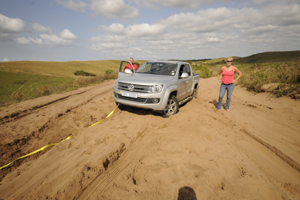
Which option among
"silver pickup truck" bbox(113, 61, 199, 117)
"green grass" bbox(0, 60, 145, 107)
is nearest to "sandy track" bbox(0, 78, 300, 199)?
"silver pickup truck" bbox(113, 61, 199, 117)

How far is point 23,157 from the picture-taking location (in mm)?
3639

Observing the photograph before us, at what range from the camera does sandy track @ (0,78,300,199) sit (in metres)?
2.41

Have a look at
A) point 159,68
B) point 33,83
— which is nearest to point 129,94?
point 159,68

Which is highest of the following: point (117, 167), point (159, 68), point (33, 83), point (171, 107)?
point (159, 68)

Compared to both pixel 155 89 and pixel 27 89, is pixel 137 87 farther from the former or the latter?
pixel 27 89

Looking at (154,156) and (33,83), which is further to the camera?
(33,83)

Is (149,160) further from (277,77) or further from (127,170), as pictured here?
(277,77)

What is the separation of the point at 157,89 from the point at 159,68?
1.60m

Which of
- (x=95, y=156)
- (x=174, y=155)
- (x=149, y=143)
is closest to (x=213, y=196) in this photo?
(x=174, y=155)

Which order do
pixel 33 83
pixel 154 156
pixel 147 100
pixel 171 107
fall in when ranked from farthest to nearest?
pixel 33 83, pixel 171 107, pixel 147 100, pixel 154 156

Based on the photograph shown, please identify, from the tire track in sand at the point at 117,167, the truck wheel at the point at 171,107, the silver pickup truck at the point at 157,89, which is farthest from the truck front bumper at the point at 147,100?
the tire track in sand at the point at 117,167

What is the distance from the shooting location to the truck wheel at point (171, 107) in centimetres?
516

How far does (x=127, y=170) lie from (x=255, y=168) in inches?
95.1

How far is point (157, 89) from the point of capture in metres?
4.69
